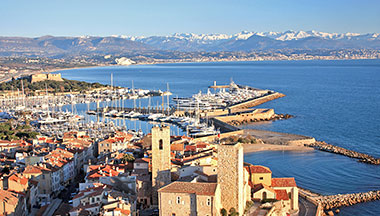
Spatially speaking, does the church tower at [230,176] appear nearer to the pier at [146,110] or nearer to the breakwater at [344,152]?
the breakwater at [344,152]

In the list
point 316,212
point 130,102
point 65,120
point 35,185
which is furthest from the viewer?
point 130,102

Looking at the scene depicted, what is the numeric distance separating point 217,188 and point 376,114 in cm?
3869

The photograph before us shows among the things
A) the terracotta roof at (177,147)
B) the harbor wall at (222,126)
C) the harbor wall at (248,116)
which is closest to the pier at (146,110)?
the harbor wall at (248,116)

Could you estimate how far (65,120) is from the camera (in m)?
41.7

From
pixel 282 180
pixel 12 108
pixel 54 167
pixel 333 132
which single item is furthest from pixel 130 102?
pixel 282 180

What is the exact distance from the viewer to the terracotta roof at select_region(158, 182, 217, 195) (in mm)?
12758

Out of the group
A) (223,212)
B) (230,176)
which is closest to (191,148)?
(230,176)

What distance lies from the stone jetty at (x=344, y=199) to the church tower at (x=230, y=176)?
606cm

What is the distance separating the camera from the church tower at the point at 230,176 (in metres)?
13.0

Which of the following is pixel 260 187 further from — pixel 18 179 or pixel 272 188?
pixel 18 179

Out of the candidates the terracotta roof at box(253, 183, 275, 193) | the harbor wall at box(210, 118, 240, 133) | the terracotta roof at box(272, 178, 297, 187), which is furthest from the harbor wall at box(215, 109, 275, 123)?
the terracotta roof at box(253, 183, 275, 193)

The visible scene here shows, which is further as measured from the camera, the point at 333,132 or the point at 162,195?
the point at 333,132

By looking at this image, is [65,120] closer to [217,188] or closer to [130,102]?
[130,102]

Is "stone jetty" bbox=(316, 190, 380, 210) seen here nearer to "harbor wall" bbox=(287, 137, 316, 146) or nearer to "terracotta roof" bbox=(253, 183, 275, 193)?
"terracotta roof" bbox=(253, 183, 275, 193)
